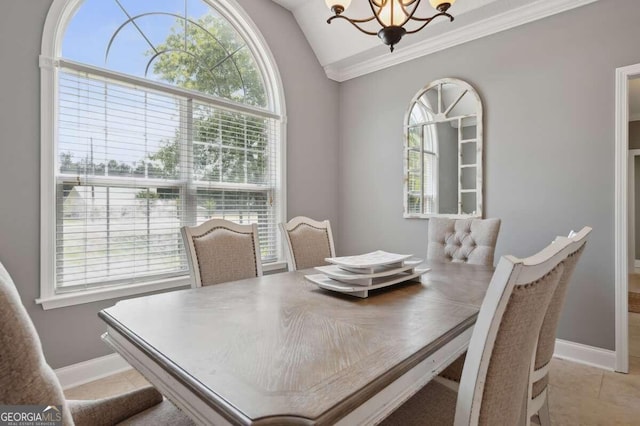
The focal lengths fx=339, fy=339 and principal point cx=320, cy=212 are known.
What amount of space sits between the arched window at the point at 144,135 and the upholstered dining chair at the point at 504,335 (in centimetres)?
239

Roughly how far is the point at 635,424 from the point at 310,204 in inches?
114

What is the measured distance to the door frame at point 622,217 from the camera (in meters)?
2.32

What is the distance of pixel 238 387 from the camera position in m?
0.67

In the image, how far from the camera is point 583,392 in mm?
2107

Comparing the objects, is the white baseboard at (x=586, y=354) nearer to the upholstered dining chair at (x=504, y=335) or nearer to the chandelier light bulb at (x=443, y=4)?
the upholstered dining chair at (x=504, y=335)

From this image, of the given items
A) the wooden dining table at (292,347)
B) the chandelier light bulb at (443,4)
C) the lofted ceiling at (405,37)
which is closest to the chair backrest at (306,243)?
the wooden dining table at (292,347)

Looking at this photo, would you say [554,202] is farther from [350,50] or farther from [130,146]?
[130,146]

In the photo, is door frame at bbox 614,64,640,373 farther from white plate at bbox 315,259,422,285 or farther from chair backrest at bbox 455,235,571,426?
chair backrest at bbox 455,235,571,426

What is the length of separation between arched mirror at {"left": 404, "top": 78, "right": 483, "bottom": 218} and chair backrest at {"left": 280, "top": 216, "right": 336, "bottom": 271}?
130 centimetres

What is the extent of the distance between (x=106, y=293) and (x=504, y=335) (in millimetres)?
2452

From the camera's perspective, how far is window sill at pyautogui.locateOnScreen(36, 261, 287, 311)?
2.11 meters

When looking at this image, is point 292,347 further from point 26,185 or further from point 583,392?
point 583,392

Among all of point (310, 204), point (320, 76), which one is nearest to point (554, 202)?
point (310, 204)

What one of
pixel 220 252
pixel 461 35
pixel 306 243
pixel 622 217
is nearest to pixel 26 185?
pixel 220 252
